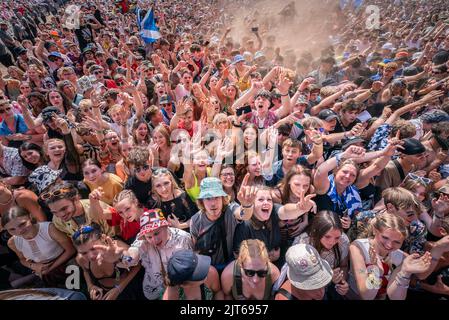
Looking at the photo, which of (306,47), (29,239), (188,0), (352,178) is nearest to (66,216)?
(29,239)

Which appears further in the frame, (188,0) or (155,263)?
(188,0)

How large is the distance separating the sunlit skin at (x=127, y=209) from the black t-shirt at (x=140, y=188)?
0.29m

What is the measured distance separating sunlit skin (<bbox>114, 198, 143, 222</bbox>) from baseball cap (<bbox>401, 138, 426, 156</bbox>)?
345cm

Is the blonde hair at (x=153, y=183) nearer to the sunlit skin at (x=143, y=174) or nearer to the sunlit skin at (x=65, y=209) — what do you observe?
the sunlit skin at (x=143, y=174)

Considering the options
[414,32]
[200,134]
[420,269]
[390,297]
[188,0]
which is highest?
[188,0]

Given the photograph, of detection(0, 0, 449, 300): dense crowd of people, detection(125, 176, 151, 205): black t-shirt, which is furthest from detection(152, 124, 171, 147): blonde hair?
detection(125, 176, 151, 205): black t-shirt

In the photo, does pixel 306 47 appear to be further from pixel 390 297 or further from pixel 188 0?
pixel 188 0

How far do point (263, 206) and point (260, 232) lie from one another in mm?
280

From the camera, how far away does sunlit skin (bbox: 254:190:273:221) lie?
2.46 m

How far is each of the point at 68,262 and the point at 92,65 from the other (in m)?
5.31

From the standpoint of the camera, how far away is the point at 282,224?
267cm

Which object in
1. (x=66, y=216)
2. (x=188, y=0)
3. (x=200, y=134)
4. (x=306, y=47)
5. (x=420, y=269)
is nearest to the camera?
(x=420, y=269)

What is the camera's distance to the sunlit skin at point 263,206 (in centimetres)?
246

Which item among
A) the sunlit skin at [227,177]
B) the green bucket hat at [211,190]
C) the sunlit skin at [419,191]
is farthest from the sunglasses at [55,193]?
the sunlit skin at [419,191]
